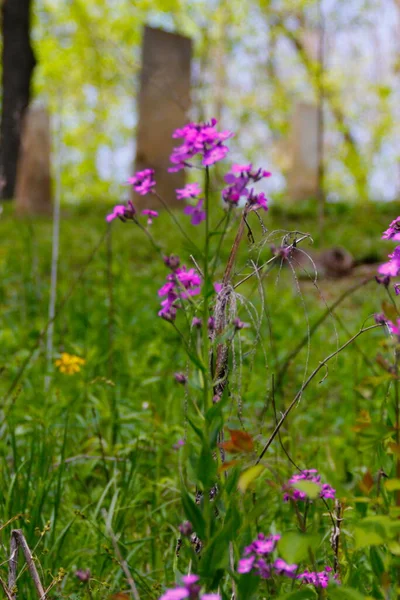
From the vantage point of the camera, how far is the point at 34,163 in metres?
8.90

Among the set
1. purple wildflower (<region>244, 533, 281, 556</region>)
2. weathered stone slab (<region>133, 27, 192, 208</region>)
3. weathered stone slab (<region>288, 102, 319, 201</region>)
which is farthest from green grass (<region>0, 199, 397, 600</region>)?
weathered stone slab (<region>288, 102, 319, 201</region>)

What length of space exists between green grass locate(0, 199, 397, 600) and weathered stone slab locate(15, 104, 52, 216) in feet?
8.64

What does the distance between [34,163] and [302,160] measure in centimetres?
381

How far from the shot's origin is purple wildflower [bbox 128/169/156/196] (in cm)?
121

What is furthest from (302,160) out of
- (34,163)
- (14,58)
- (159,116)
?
(14,58)

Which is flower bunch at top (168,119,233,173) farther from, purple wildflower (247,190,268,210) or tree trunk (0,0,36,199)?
tree trunk (0,0,36,199)

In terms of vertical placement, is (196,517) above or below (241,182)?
below

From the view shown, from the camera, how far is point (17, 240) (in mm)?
6504

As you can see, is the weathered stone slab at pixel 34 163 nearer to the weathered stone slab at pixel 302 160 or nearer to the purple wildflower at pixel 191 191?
the weathered stone slab at pixel 302 160

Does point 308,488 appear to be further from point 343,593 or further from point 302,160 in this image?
point 302,160

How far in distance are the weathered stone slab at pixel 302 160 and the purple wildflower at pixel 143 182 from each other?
28.8 ft

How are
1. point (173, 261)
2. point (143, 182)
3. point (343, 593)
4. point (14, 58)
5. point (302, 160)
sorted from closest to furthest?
point (343, 593) < point (173, 261) < point (143, 182) < point (302, 160) < point (14, 58)

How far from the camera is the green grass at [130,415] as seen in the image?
1.59m

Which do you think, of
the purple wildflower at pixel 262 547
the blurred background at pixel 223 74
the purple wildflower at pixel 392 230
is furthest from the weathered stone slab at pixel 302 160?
the purple wildflower at pixel 262 547
